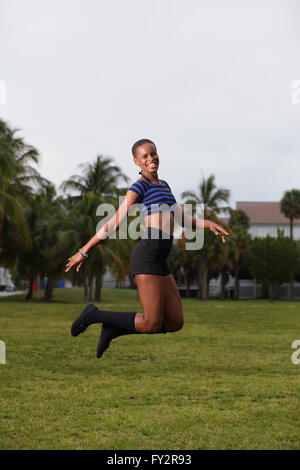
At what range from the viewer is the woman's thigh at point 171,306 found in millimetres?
3248

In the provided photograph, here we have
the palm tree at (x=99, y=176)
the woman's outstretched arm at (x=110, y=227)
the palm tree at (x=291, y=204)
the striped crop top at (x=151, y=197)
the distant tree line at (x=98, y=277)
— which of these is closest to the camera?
the woman's outstretched arm at (x=110, y=227)

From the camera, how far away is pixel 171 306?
328 centimetres

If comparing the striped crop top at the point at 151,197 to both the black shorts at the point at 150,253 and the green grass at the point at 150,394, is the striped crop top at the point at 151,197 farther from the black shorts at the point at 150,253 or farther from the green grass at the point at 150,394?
the green grass at the point at 150,394

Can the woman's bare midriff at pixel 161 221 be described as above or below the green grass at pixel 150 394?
above

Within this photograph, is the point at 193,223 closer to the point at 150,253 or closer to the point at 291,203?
the point at 150,253

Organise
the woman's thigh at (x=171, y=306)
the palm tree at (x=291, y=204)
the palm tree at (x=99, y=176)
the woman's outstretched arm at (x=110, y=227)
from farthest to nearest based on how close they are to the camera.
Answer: the palm tree at (x=291, y=204) < the palm tree at (x=99, y=176) < the woman's thigh at (x=171, y=306) < the woman's outstretched arm at (x=110, y=227)

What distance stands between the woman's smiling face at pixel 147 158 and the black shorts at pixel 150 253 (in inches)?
14.4

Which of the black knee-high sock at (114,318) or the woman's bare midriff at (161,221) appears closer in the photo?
the woman's bare midriff at (161,221)

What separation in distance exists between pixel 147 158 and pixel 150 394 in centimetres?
1285

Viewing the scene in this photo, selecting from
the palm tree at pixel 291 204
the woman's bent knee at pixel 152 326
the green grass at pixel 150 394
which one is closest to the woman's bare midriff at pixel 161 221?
the woman's bent knee at pixel 152 326

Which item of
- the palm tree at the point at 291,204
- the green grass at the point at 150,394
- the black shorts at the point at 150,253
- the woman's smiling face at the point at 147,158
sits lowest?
the green grass at the point at 150,394

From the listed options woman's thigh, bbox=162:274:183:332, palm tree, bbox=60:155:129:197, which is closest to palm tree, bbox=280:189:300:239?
palm tree, bbox=60:155:129:197

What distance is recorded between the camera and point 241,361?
20688 millimetres

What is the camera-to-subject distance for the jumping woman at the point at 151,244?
3105mm
